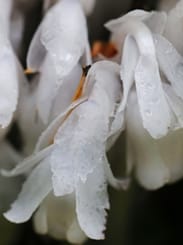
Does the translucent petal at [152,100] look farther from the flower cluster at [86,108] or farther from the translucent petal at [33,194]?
the translucent petal at [33,194]

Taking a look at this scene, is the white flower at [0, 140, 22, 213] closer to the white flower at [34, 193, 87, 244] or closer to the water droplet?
the white flower at [34, 193, 87, 244]

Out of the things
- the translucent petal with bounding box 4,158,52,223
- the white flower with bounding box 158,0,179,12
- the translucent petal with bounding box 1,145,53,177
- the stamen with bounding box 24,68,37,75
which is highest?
the stamen with bounding box 24,68,37,75

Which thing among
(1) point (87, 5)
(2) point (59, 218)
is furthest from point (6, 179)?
(1) point (87, 5)

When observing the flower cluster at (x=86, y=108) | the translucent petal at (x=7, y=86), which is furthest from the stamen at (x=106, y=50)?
the translucent petal at (x=7, y=86)

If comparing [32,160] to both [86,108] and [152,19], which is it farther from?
[152,19]

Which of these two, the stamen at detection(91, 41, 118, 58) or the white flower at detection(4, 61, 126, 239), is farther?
the stamen at detection(91, 41, 118, 58)

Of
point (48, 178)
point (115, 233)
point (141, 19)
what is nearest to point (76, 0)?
point (141, 19)

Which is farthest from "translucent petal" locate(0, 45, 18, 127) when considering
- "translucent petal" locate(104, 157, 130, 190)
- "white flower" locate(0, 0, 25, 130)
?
"translucent petal" locate(104, 157, 130, 190)
